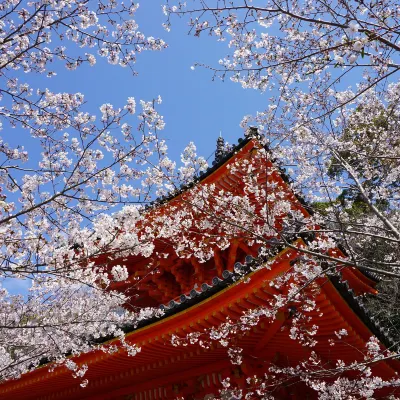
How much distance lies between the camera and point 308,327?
183 inches

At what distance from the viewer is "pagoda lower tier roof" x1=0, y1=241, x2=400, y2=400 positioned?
4.39 meters

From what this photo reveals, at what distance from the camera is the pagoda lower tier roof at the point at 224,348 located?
4.39m

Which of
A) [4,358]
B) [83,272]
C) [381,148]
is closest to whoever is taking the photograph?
[83,272]

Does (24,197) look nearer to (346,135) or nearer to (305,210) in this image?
(305,210)

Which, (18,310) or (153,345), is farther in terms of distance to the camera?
(18,310)

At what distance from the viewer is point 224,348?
15.9ft

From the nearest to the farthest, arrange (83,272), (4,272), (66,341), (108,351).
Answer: (4,272)
(83,272)
(108,351)
(66,341)

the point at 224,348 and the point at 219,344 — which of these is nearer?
the point at 219,344

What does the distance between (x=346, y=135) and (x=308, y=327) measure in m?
3.48

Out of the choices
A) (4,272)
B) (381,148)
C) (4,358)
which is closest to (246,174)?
(381,148)

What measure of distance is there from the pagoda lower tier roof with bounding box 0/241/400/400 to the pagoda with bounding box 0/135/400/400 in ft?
0.04

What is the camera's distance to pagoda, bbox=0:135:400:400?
438 centimetres

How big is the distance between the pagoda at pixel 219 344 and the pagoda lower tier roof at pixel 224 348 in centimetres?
1

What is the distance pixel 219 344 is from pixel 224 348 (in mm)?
152
